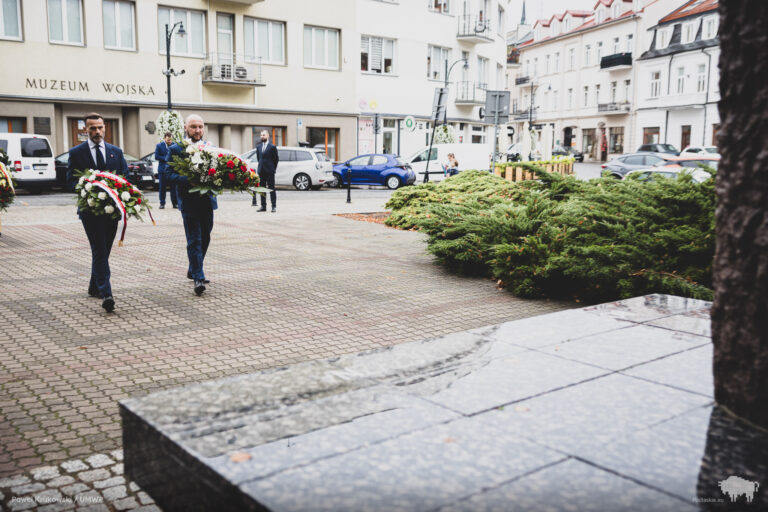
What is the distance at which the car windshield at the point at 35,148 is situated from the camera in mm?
23812

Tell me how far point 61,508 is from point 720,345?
315cm

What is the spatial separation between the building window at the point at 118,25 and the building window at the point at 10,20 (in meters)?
3.37

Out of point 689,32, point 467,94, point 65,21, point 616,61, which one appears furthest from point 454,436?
point 616,61

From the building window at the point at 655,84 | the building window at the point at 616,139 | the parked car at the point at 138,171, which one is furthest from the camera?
the building window at the point at 616,139

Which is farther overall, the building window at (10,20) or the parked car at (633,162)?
the parked car at (633,162)

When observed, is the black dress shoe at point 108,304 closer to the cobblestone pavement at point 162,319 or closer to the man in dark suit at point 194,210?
the cobblestone pavement at point 162,319

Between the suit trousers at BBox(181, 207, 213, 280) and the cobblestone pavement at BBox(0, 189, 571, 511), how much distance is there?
0.35m

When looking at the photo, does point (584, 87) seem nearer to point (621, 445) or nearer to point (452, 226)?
point (452, 226)

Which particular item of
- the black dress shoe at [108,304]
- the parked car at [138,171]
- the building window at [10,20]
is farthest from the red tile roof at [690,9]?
the black dress shoe at [108,304]

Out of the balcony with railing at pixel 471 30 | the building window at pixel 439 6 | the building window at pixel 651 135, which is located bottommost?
the building window at pixel 651 135

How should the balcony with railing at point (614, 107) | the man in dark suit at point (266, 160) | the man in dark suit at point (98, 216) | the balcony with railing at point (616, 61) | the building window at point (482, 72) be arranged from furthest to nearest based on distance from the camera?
the balcony with railing at point (614, 107) < the balcony with railing at point (616, 61) < the building window at point (482, 72) < the man in dark suit at point (266, 160) < the man in dark suit at point (98, 216)

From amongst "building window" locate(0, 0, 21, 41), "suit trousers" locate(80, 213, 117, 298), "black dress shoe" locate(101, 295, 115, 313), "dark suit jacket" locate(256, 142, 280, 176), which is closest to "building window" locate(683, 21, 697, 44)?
"dark suit jacket" locate(256, 142, 280, 176)

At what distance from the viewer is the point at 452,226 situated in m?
10.4

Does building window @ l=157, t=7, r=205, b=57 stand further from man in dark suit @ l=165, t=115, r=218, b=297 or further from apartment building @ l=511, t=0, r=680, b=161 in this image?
apartment building @ l=511, t=0, r=680, b=161
